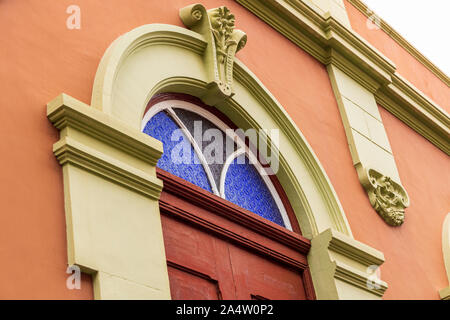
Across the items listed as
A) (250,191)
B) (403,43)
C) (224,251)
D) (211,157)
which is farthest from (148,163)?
(403,43)

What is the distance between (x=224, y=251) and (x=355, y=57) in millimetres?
3093

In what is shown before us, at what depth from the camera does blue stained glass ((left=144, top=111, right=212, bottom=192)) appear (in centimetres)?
491

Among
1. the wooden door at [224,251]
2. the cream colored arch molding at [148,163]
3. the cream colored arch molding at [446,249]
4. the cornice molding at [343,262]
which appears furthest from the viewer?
the cream colored arch molding at [446,249]

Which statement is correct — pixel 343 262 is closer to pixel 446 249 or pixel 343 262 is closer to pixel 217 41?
pixel 217 41

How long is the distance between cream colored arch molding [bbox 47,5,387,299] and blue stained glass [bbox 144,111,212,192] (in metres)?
0.23

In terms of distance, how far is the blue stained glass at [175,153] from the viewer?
16.1ft

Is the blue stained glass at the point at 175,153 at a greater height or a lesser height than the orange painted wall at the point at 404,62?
lesser

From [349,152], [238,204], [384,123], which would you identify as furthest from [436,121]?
[238,204]

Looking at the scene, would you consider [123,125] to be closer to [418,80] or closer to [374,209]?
[374,209]

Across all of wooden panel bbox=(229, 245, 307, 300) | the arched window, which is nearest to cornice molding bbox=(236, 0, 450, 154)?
the arched window

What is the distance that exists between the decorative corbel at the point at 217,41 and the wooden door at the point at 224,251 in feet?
2.85

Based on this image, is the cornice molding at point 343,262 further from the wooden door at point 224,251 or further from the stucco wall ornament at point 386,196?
the stucco wall ornament at point 386,196

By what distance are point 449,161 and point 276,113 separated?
11.0 ft

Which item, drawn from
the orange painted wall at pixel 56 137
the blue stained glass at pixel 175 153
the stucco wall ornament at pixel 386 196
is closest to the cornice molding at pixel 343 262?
the orange painted wall at pixel 56 137
